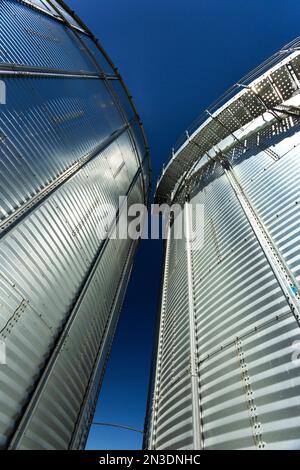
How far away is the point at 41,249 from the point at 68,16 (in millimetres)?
10679

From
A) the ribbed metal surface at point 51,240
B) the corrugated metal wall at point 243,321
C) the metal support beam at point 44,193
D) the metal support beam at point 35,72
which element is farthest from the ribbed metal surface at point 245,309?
the metal support beam at point 35,72

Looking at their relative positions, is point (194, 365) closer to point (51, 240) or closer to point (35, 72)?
point (51, 240)

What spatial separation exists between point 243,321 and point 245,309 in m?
0.21

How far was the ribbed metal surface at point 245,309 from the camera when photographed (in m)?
3.24

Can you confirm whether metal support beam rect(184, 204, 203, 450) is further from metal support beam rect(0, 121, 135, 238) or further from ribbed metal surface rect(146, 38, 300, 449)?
metal support beam rect(0, 121, 135, 238)

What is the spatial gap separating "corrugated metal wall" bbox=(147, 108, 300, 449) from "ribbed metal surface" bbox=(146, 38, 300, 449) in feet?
0.04

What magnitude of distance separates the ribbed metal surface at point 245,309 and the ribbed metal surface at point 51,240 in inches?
61.4

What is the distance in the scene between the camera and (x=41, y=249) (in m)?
4.73

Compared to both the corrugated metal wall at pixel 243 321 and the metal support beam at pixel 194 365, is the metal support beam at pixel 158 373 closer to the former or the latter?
the corrugated metal wall at pixel 243 321

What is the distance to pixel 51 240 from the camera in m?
5.05

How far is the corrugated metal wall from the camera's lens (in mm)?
3236

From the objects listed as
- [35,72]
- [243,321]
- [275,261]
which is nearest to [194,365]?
[243,321]
